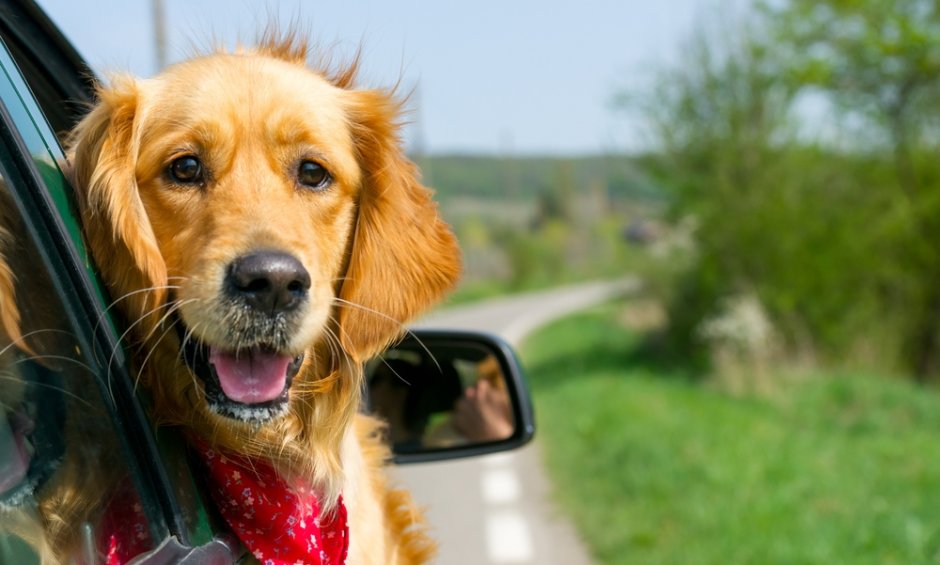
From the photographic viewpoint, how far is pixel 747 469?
31.5 feet

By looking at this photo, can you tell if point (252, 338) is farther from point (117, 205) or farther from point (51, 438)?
point (51, 438)

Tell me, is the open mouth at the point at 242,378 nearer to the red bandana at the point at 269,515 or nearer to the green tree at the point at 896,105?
the red bandana at the point at 269,515

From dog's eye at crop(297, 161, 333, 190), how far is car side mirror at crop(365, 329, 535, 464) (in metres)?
0.93

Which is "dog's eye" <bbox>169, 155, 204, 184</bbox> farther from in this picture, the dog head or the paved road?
the paved road

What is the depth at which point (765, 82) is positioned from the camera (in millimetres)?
18078

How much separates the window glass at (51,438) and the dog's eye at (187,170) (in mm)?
633

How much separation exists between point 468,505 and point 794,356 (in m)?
9.67

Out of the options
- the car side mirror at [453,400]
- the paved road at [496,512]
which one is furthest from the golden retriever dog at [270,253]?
the paved road at [496,512]

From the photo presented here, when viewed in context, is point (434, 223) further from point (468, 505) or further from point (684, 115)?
point (684, 115)

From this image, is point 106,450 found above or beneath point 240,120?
beneath

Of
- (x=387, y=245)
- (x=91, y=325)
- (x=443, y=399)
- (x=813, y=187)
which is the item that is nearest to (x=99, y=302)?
(x=91, y=325)

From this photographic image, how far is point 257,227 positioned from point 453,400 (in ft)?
4.79

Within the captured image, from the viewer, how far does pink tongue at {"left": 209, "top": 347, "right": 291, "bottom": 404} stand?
6.95ft

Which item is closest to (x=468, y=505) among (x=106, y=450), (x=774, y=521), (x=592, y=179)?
(x=774, y=521)
